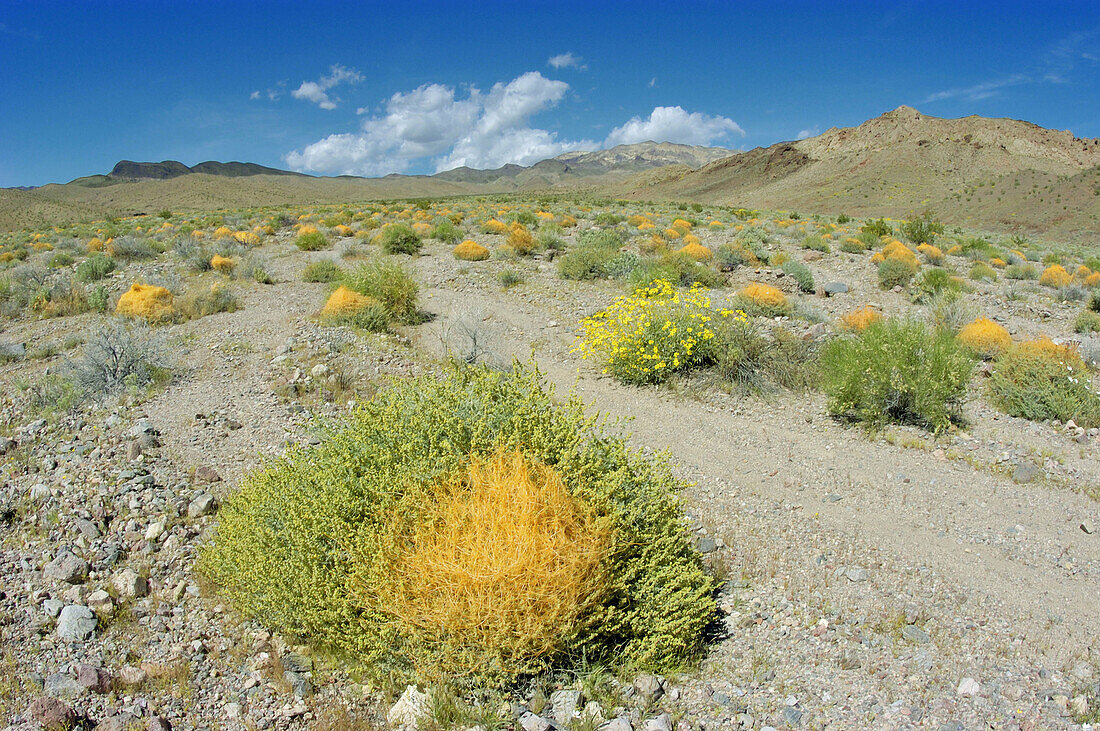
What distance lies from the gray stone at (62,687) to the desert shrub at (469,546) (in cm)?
79

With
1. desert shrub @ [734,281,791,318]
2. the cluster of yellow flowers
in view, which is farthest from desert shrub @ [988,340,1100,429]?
desert shrub @ [734,281,791,318]

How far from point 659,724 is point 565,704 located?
1.48 ft

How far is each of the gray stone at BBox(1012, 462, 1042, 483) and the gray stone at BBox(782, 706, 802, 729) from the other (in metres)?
4.00

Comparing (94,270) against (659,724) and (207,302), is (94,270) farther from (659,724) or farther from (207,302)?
(659,724)

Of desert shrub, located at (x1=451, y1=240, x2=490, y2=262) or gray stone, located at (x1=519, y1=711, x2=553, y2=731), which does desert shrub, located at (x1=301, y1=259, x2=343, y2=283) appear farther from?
gray stone, located at (x1=519, y1=711, x2=553, y2=731)

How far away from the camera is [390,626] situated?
2.89m

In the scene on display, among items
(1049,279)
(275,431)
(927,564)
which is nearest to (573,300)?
(275,431)

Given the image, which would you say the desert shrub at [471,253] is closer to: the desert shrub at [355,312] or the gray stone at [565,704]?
the desert shrub at [355,312]

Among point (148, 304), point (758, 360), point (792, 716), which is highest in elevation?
point (148, 304)

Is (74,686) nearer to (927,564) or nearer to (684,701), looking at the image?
(684,701)

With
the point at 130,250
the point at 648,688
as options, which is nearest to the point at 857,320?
the point at 648,688

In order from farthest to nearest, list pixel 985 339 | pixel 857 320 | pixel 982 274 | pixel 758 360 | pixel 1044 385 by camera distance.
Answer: pixel 982 274 → pixel 857 320 → pixel 985 339 → pixel 758 360 → pixel 1044 385

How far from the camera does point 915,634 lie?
357 cm

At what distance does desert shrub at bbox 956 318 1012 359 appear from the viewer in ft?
27.5
